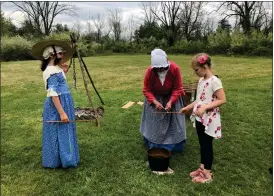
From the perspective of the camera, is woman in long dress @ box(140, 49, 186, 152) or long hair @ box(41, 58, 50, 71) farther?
A: woman in long dress @ box(140, 49, 186, 152)

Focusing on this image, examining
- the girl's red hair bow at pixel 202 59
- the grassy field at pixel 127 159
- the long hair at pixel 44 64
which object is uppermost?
the girl's red hair bow at pixel 202 59

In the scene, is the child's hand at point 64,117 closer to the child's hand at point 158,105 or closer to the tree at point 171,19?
the child's hand at point 158,105

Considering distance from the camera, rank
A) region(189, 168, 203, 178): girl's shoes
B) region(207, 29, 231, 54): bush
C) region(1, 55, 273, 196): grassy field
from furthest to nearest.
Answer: region(207, 29, 231, 54): bush → region(189, 168, 203, 178): girl's shoes → region(1, 55, 273, 196): grassy field

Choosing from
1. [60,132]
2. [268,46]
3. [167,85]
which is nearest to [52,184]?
[60,132]

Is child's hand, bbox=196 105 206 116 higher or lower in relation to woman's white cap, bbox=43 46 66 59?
lower

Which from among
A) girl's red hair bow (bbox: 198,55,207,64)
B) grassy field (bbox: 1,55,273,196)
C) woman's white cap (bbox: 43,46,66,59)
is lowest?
grassy field (bbox: 1,55,273,196)

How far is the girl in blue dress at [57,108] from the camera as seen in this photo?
3918 mm

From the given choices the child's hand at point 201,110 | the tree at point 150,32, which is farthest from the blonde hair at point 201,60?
the tree at point 150,32

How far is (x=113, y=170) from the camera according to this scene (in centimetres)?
427

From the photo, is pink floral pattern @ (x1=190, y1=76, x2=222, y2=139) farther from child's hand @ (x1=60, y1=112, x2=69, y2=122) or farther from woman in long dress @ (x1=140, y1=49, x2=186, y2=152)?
child's hand @ (x1=60, y1=112, x2=69, y2=122)

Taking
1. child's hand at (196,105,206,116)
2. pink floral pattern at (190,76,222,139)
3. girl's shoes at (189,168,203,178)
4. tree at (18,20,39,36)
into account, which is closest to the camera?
child's hand at (196,105,206,116)

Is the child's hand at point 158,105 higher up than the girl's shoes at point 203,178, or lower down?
higher up

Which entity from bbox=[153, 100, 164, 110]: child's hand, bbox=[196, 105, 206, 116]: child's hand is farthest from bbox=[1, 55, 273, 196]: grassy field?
bbox=[153, 100, 164, 110]: child's hand

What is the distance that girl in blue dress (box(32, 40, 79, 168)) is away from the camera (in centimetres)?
392
